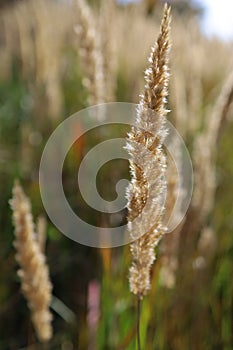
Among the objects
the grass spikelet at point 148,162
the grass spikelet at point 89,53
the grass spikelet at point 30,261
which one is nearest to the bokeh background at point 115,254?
the grass spikelet at point 89,53

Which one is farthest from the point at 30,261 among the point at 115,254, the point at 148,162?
the point at 115,254

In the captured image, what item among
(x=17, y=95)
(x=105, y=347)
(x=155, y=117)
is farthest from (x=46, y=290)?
(x=17, y=95)

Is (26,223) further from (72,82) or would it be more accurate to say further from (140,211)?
(72,82)

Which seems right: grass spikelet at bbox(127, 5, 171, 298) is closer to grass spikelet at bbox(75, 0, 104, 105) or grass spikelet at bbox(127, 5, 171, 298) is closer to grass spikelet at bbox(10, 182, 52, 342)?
grass spikelet at bbox(10, 182, 52, 342)

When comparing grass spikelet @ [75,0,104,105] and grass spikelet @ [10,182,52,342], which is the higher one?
grass spikelet @ [75,0,104,105]

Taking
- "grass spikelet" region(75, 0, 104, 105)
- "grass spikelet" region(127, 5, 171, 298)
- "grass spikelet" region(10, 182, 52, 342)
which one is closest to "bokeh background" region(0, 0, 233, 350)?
"grass spikelet" region(75, 0, 104, 105)

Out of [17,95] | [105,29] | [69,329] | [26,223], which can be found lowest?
[69,329]
